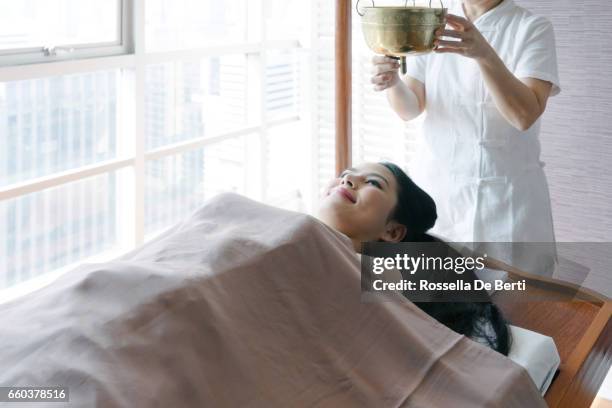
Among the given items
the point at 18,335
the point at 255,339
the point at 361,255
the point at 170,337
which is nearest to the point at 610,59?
the point at 361,255

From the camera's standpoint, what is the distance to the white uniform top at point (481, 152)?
7.53 ft

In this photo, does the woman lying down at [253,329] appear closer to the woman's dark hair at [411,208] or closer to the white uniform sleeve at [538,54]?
the woman's dark hair at [411,208]

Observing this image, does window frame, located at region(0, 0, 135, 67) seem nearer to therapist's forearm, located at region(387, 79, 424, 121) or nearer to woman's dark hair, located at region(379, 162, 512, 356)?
therapist's forearm, located at region(387, 79, 424, 121)

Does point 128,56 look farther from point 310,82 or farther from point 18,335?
point 18,335

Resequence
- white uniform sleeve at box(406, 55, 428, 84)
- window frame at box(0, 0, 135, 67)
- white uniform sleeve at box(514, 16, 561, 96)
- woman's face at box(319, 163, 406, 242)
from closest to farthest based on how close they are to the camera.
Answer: woman's face at box(319, 163, 406, 242), white uniform sleeve at box(514, 16, 561, 96), white uniform sleeve at box(406, 55, 428, 84), window frame at box(0, 0, 135, 67)

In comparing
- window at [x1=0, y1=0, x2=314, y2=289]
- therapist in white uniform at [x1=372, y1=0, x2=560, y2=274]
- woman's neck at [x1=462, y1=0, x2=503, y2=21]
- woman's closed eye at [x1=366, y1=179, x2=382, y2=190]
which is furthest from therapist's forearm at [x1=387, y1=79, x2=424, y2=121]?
window at [x1=0, y1=0, x2=314, y2=289]

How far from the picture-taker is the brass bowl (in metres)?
1.84

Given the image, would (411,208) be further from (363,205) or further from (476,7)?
(476,7)

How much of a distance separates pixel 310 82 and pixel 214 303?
2.82 metres

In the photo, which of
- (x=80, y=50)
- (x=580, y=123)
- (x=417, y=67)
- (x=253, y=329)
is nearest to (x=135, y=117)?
(x=80, y=50)

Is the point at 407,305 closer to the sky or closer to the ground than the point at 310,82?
closer to the ground

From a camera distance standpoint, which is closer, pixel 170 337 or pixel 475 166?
pixel 170 337

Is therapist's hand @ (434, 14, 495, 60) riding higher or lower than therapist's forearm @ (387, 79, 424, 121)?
higher

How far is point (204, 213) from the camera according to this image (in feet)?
5.86
